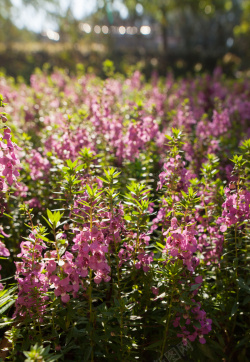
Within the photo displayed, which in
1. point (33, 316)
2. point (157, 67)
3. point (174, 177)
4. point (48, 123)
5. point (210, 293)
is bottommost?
point (33, 316)

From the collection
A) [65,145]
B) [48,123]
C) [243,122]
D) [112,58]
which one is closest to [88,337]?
[65,145]

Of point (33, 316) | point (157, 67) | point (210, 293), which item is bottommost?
point (33, 316)

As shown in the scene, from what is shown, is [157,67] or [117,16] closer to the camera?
[157,67]

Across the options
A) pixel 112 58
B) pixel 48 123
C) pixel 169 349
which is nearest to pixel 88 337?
pixel 169 349

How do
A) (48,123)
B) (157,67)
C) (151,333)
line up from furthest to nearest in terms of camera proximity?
(157,67)
(48,123)
(151,333)

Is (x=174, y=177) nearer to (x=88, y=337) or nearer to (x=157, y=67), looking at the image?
(x=88, y=337)

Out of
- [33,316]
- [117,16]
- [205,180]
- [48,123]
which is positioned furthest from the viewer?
[117,16]

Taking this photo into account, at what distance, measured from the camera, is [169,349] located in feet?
8.79

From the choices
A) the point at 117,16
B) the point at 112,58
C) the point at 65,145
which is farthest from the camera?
the point at 117,16

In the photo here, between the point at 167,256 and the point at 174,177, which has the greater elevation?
the point at 174,177

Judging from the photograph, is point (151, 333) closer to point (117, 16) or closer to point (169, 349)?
point (169, 349)

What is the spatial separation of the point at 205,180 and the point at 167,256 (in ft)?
3.00

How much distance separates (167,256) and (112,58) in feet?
92.2

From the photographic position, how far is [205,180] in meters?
3.16
